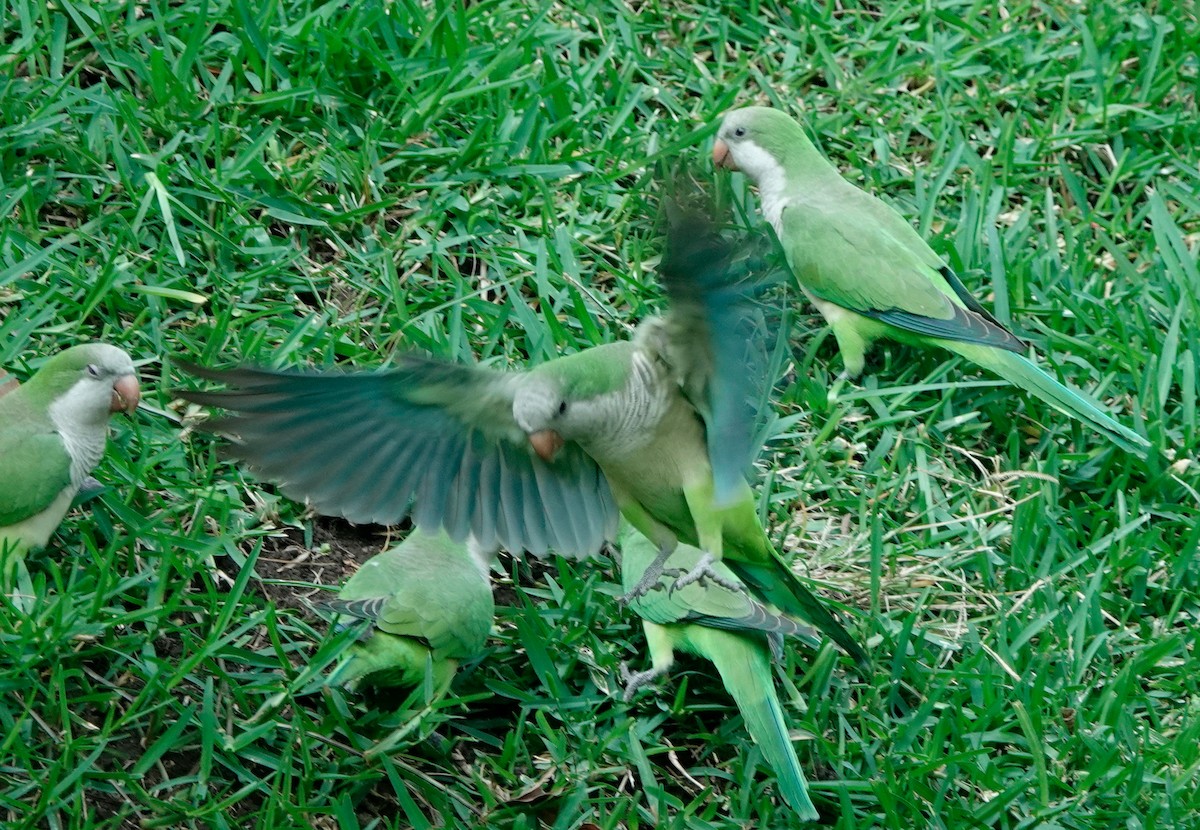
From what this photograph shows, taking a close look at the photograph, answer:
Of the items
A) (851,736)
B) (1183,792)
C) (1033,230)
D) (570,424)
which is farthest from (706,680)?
(1033,230)

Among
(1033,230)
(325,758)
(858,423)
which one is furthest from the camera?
(1033,230)

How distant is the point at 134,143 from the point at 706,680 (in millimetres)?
2309

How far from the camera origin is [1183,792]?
3.16 m

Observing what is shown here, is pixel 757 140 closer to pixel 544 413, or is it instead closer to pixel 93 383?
pixel 544 413

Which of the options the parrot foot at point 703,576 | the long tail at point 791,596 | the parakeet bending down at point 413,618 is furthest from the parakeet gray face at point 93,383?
the long tail at point 791,596

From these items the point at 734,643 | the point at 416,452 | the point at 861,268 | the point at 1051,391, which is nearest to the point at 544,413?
the point at 416,452

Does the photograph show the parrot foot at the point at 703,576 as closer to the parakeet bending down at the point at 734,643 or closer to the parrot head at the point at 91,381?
the parakeet bending down at the point at 734,643

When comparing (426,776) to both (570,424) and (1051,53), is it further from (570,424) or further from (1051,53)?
(1051,53)

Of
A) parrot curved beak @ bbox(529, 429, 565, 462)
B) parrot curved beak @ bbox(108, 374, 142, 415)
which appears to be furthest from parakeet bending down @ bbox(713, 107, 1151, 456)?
parrot curved beak @ bbox(108, 374, 142, 415)

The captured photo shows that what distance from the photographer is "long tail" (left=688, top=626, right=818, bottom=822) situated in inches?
120

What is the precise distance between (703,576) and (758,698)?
307mm

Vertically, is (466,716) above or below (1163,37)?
below

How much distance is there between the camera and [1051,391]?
12.9ft

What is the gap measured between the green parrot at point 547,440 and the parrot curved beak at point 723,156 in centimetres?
168
